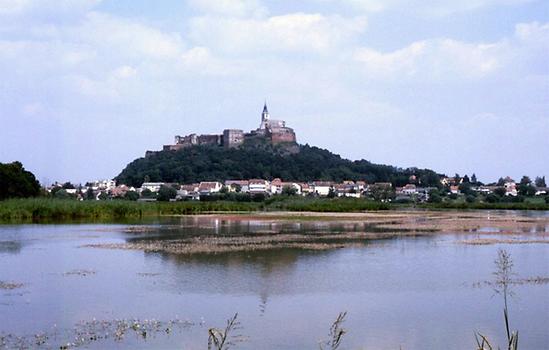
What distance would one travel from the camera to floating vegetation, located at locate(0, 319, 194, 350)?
10.1m

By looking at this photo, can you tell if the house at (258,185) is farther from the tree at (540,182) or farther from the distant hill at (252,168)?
the tree at (540,182)

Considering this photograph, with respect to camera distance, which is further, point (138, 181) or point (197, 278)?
point (138, 181)

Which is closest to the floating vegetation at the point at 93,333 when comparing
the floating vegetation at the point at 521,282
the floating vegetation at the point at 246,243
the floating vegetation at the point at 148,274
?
the floating vegetation at the point at 148,274

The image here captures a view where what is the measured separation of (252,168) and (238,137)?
73.7 ft

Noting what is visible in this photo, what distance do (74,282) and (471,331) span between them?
9.86 m

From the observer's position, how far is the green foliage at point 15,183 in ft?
175

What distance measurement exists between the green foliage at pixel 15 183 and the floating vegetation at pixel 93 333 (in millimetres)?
45184

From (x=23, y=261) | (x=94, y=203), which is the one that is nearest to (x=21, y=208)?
(x=94, y=203)

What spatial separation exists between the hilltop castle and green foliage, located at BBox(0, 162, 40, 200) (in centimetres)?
8865

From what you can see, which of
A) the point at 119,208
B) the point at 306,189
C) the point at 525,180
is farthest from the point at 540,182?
the point at 119,208

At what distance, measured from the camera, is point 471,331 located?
36.6 ft

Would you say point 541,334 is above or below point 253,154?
below

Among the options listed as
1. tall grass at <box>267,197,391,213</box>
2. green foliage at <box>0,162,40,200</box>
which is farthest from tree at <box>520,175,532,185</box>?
→ green foliage at <box>0,162,40,200</box>

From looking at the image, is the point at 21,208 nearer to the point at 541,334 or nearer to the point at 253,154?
the point at 541,334
